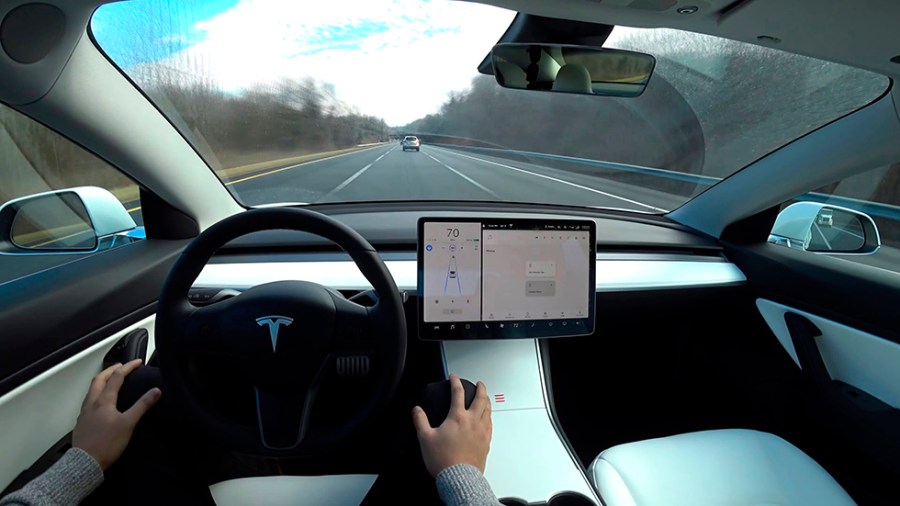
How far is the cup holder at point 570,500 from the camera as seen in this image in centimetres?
164

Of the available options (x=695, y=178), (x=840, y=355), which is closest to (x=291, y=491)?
(x=840, y=355)

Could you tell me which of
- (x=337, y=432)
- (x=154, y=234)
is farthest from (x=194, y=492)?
(x=154, y=234)

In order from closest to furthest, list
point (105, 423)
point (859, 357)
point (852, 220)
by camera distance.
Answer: point (105, 423) → point (859, 357) → point (852, 220)

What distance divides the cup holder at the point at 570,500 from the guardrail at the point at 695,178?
195cm

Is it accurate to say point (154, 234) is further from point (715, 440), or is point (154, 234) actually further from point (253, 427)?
point (715, 440)

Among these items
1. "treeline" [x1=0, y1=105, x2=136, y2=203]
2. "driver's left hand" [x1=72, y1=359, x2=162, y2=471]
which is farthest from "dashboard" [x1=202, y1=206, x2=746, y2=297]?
"driver's left hand" [x1=72, y1=359, x2=162, y2=471]

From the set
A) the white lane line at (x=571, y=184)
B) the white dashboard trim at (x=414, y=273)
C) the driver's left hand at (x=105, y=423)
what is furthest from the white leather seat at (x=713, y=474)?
the white lane line at (x=571, y=184)

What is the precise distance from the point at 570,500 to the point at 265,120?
8.97ft

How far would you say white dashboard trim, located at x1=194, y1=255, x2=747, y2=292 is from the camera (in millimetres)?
2334

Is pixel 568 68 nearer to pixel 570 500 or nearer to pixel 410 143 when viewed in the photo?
pixel 570 500

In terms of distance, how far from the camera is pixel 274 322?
1.34m

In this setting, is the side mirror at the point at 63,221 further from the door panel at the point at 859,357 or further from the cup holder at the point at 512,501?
the door panel at the point at 859,357

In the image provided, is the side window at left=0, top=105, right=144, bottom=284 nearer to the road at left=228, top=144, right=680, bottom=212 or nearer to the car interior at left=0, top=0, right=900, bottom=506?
the car interior at left=0, top=0, right=900, bottom=506

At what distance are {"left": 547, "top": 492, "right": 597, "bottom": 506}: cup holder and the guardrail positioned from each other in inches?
76.9
